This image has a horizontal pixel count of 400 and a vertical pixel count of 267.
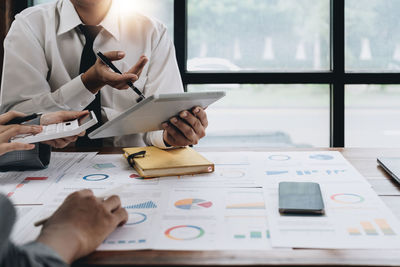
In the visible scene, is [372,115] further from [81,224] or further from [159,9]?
[81,224]

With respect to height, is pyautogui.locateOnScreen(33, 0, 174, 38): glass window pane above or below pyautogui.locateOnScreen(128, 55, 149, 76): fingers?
above

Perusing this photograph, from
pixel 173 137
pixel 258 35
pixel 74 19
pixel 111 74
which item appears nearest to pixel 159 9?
pixel 258 35

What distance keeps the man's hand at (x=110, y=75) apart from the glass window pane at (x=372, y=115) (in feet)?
4.66

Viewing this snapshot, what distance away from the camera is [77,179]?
103 cm

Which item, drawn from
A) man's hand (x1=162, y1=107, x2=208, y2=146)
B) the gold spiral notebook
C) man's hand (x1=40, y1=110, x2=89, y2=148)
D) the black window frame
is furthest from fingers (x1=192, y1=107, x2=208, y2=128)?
the black window frame

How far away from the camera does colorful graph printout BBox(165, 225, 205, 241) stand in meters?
0.68

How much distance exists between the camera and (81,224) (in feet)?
2.15

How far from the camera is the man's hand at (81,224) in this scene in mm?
602

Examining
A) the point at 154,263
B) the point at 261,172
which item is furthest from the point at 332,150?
the point at 154,263

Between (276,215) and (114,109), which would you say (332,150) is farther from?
(114,109)

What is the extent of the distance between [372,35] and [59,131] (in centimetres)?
185

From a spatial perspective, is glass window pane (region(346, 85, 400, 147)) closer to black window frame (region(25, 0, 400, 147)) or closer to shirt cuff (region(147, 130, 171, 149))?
black window frame (region(25, 0, 400, 147))

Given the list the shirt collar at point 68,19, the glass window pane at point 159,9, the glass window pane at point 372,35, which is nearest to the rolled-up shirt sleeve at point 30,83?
the shirt collar at point 68,19

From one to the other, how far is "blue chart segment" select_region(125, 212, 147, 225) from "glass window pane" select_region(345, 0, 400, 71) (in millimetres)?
1823
